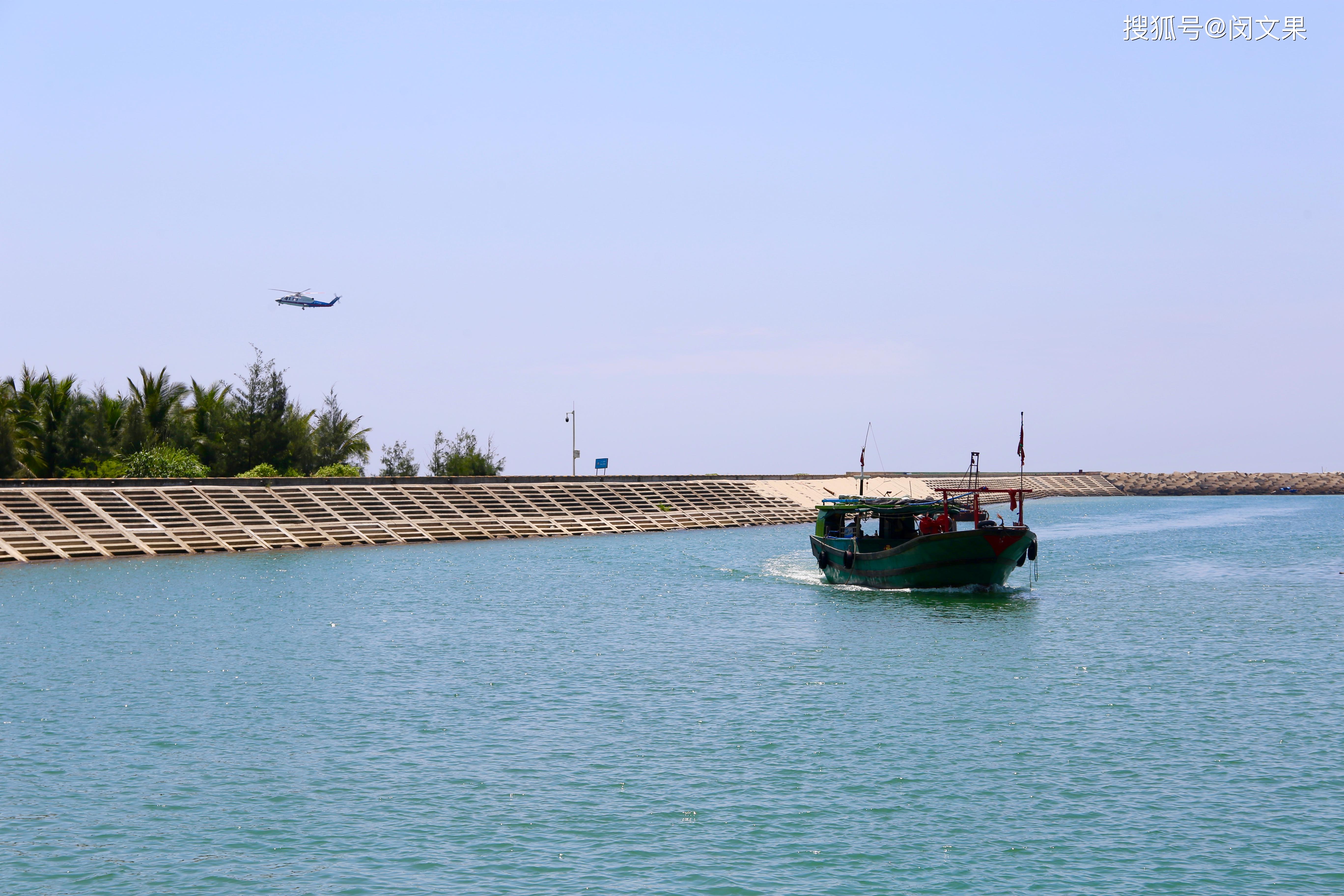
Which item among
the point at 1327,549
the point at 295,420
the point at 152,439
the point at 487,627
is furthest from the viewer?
the point at 295,420

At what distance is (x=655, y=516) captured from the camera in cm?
10694

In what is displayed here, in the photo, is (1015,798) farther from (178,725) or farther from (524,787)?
(178,725)

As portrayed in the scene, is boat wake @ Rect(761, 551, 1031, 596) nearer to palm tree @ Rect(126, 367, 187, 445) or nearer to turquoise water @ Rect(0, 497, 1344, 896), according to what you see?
turquoise water @ Rect(0, 497, 1344, 896)

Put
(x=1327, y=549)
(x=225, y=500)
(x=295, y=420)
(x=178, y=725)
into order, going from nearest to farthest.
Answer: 1. (x=178, y=725)
2. (x=225, y=500)
3. (x=1327, y=549)
4. (x=295, y=420)

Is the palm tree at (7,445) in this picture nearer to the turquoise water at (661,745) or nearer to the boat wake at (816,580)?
the turquoise water at (661,745)

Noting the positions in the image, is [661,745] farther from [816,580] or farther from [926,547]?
[816,580]

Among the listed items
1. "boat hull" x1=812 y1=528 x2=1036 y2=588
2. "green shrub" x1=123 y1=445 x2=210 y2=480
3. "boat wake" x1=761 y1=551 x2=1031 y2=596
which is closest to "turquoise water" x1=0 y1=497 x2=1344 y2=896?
"boat hull" x1=812 y1=528 x2=1036 y2=588

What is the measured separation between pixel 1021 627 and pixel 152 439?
252ft

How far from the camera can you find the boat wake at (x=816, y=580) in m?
55.2

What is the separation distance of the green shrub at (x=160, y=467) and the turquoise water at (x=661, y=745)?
34231 millimetres

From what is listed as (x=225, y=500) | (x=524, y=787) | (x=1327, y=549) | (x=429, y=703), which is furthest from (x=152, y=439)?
(x=1327, y=549)

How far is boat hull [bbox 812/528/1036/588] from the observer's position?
5381 centimetres

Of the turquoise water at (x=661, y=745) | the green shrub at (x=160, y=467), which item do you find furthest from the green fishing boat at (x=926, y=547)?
the green shrub at (x=160, y=467)

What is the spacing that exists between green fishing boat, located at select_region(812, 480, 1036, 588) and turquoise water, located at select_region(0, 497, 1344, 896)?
3422 mm
